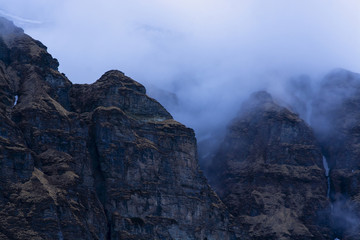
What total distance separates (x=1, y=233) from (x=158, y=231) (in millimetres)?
32575

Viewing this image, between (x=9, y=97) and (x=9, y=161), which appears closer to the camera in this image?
(x=9, y=161)

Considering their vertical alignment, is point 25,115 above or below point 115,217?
above

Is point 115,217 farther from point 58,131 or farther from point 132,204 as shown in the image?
point 58,131

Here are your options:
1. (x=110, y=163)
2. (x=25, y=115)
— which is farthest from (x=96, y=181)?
(x=25, y=115)

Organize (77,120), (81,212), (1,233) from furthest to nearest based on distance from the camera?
(77,120)
(81,212)
(1,233)

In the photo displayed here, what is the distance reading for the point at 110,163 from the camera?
199875 millimetres

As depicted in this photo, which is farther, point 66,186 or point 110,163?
point 110,163

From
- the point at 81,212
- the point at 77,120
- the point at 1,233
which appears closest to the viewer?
the point at 1,233

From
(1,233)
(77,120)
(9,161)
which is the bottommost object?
(1,233)

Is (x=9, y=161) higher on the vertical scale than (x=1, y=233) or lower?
higher

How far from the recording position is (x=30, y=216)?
178750mm

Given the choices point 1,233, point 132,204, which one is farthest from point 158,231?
point 1,233

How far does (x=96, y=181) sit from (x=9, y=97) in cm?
2069

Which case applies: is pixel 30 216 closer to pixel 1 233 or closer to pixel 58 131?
pixel 1 233
